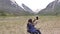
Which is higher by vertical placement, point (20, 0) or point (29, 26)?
point (20, 0)

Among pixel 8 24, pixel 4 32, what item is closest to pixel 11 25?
pixel 8 24

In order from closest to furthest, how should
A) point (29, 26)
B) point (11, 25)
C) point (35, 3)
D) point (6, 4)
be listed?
point (29, 26) → point (11, 25) → point (35, 3) → point (6, 4)

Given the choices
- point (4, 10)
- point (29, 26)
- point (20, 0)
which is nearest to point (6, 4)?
point (4, 10)

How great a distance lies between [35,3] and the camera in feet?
38.3

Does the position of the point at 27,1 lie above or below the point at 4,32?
above

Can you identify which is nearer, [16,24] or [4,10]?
[16,24]

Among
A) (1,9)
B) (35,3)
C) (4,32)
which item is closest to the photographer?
(4,32)

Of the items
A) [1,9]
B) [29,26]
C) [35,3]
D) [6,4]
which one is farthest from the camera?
[6,4]

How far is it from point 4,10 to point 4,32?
7.59m

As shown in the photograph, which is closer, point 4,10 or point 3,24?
point 3,24

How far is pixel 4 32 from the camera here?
8.19 meters

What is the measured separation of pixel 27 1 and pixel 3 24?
112 inches

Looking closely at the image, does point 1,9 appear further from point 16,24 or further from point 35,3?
point 16,24

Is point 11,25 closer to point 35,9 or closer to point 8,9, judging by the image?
point 35,9
